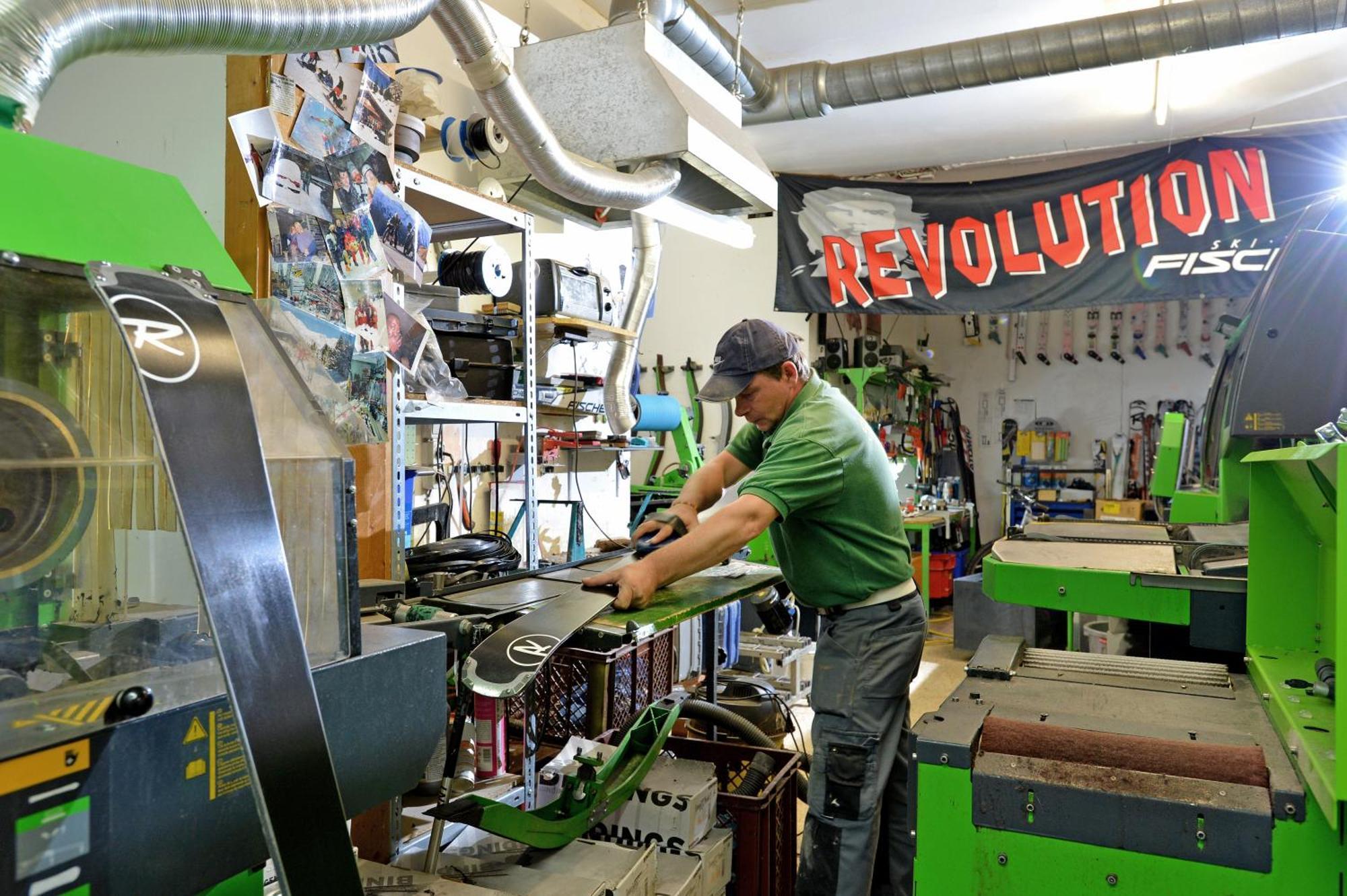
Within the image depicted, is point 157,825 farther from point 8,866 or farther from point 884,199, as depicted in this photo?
point 884,199

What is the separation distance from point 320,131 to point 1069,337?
8.74 m

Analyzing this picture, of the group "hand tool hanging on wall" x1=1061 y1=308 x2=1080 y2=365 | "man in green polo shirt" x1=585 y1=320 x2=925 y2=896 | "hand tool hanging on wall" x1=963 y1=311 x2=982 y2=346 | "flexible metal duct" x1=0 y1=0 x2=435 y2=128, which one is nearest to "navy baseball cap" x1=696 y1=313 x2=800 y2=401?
"man in green polo shirt" x1=585 y1=320 x2=925 y2=896

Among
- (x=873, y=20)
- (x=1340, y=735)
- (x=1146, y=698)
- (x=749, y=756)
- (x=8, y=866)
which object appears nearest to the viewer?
(x=8, y=866)

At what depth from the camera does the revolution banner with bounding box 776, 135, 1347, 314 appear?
504 centimetres

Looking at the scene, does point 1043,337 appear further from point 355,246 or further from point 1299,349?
point 355,246

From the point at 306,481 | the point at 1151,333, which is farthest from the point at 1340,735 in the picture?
the point at 1151,333

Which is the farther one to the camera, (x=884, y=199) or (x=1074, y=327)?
(x=1074, y=327)

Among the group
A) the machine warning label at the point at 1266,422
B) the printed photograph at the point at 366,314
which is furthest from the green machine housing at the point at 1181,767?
the printed photograph at the point at 366,314

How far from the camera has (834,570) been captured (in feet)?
7.76

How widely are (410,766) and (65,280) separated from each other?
616 mm

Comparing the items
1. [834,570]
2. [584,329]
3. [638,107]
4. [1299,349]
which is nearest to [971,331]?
[584,329]

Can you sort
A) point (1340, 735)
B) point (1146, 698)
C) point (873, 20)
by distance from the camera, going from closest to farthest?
point (1340, 735), point (1146, 698), point (873, 20)

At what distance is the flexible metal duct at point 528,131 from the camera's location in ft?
5.91

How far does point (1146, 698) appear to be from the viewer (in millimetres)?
1486
